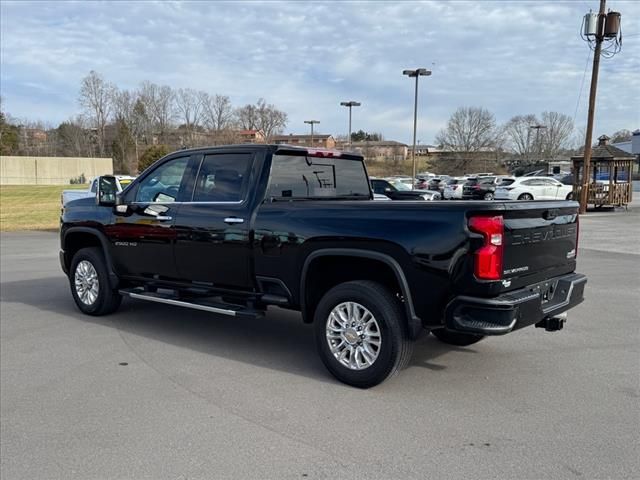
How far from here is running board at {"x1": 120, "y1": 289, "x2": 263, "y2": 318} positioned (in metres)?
5.23

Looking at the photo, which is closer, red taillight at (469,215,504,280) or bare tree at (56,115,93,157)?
red taillight at (469,215,504,280)

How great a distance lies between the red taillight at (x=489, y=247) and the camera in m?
3.88

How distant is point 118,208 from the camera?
640 cm

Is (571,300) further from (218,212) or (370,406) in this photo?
(218,212)

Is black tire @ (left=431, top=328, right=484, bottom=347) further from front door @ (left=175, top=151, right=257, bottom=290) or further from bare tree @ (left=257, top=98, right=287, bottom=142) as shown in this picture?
bare tree @ (left=257, top=98, right=287, bottom=142)

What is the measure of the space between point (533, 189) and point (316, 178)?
Answer: 86.1 ft

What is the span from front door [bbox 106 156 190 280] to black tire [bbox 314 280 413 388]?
213 centimetres

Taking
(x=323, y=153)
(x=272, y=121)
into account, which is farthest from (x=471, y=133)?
(x=323, y=153)

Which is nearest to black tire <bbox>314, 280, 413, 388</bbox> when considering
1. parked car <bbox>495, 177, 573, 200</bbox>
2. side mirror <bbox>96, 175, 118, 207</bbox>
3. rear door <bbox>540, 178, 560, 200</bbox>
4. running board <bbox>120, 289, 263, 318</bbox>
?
running board <bbox>120, 289, 263, 318</bbox>

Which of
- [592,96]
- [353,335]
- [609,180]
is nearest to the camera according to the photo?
[353,335]

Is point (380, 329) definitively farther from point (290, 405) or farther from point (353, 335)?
point (290, 405)

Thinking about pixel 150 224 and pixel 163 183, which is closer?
pixel 150 224

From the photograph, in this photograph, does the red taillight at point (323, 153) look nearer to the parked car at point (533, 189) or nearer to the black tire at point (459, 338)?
the black tire at point (459, 338)

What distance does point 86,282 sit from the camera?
6.92 m
